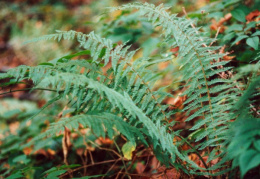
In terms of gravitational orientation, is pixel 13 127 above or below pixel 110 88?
below

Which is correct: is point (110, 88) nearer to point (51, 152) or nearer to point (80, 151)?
point (80, 151)

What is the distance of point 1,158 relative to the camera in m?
2.13

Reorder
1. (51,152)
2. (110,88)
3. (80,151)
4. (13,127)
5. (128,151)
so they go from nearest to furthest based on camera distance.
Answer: (110,88), (128,151), (80,151), (51,152), (13,127)

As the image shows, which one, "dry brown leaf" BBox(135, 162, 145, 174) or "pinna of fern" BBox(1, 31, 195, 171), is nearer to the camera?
"pinna of fern" BBox(1, 31, 195, 171)

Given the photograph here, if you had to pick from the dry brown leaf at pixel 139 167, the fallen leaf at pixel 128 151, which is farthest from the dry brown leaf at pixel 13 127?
the fallen leaf at pixel 128 151

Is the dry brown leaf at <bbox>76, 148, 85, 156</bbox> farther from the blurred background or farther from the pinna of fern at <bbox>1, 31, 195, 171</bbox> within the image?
the blurred background

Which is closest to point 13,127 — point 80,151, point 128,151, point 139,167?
point 80,151

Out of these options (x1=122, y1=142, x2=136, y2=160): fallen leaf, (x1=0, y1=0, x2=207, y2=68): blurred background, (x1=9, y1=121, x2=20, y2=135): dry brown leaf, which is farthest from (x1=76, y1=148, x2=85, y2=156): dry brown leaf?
(x1=0, y1=0, x2=207, y2=68): blurred background

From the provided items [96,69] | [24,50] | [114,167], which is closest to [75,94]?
[96,69]

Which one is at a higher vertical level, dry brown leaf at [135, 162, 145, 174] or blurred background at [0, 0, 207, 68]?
blurred background at [0, 0, 207, 68]

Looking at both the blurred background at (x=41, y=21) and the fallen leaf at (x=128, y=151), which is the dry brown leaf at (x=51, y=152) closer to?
the fallen leaf at (x=128, y=151)

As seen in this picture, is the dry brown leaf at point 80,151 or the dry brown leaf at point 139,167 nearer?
the dry brown leaf at point 139,167

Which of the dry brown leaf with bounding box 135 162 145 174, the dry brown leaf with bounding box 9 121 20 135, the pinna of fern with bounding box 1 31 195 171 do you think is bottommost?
the dry brown leaf with bounding box 135 162 145 174

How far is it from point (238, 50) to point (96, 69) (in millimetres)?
1098
